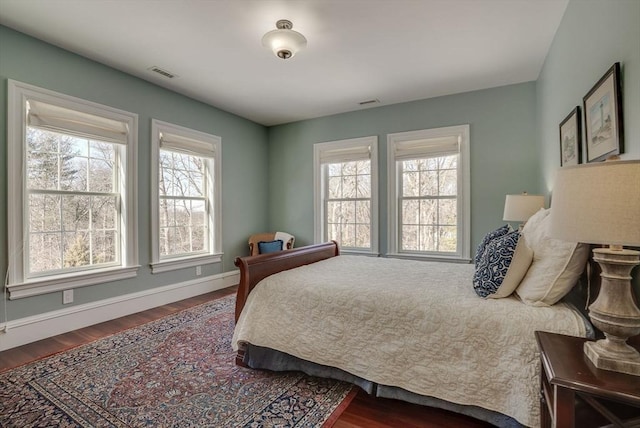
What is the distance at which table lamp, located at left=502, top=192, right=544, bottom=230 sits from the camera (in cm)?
295

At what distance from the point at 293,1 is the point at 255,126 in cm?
319

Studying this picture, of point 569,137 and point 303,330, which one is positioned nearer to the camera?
point 303,330

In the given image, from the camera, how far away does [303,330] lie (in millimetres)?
2020

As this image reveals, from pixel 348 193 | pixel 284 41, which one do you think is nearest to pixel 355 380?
pixel 284 41

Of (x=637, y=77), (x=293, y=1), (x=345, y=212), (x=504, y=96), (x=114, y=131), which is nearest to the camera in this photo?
(x=637, y=77)

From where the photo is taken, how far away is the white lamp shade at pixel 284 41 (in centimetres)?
245

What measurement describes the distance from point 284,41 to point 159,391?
107 inches

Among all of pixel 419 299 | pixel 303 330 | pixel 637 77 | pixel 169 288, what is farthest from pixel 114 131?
pixel 637 77

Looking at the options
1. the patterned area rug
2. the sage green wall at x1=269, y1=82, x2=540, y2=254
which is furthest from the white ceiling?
the patterned area rug

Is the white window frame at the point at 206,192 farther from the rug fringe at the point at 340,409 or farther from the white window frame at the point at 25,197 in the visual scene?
the rug fringe at the point at 340,409

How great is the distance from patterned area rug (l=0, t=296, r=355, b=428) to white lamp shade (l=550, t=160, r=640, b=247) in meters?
1.53

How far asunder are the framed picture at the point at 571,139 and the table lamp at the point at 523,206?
1.67ft

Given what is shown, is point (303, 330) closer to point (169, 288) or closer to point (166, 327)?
point (166, 327)

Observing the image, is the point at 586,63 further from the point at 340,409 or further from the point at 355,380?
the point at 340,409
